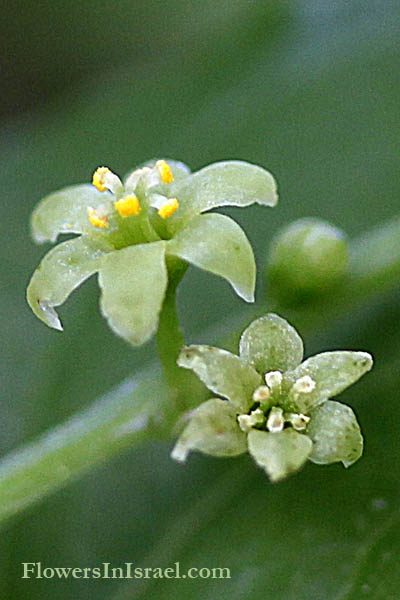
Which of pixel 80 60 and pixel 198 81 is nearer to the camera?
pixel 198 81

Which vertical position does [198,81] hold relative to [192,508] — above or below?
above

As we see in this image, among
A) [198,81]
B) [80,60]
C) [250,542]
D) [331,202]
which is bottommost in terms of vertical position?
[250,542]

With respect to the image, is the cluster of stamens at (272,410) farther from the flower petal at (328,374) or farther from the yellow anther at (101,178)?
the yellow anther at (101,178)

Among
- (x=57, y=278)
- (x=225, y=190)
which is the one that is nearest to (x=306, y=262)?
(x=225, y=190)

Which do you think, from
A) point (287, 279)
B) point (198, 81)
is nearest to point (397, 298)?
point (287, 279)

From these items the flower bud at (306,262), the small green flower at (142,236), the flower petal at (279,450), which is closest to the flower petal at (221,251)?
the small green flower at (142,236)

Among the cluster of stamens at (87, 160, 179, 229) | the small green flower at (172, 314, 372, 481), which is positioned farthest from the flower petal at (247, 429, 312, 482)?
the cluster of stamens at (87, 160, 179, 229)

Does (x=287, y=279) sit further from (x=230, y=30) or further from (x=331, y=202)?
(x=230, y=30)
